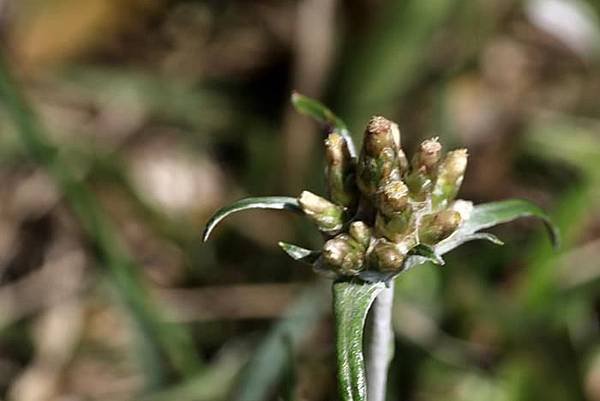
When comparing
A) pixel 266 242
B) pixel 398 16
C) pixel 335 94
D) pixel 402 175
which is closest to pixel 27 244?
pixel 266 242

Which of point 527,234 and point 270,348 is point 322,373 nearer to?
point 270,348

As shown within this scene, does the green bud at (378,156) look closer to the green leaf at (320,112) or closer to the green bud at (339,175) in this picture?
the green bud at (339,175)

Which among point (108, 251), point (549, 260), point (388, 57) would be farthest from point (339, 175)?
point (388, 57)

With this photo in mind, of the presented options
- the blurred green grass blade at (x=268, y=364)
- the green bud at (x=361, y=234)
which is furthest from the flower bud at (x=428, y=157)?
the blurred green grass blade at (x=268, y=364)

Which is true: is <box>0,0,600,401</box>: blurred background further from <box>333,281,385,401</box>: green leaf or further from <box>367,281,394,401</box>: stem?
<box>333,281,385,401</box>: green leaf

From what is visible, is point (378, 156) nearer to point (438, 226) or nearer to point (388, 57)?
point (438, 226)

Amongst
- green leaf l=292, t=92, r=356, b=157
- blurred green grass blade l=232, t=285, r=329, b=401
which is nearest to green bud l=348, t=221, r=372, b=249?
green leaf l=292, t=92, r=356, b=157
